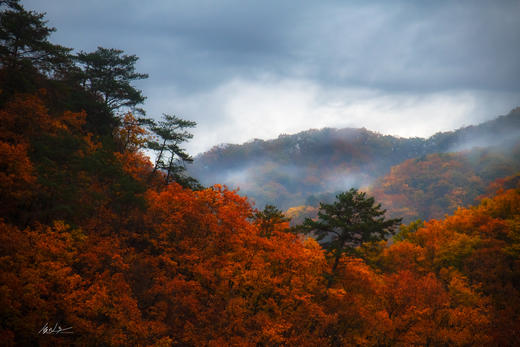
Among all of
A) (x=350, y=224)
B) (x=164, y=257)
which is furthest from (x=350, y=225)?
(x=164, y=257)

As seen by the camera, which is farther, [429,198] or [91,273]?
[429,198]

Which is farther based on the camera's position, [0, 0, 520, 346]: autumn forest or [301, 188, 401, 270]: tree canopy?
[301, 188, 401, 270]: tree canopy

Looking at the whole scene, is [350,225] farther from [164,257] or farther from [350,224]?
[164,257]

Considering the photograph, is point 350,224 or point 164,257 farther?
point 350,224

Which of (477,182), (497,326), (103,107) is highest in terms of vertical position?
(477,182)

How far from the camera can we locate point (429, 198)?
155875 millimetres

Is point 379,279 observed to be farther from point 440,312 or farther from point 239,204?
point 239,204

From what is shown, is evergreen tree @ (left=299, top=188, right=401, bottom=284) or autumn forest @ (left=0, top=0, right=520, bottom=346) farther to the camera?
evergreen tree @ (left=299, top=188, right=401, bottom=284)

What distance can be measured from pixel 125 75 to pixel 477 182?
6629 inches

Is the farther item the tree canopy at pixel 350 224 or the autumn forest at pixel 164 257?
the tree canopy at pixel 350 224

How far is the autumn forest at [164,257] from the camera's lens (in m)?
16.8

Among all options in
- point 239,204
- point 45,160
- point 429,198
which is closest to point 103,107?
point 45,160

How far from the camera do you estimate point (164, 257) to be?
2297 cm

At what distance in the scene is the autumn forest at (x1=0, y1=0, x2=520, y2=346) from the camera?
1680 centimetres
